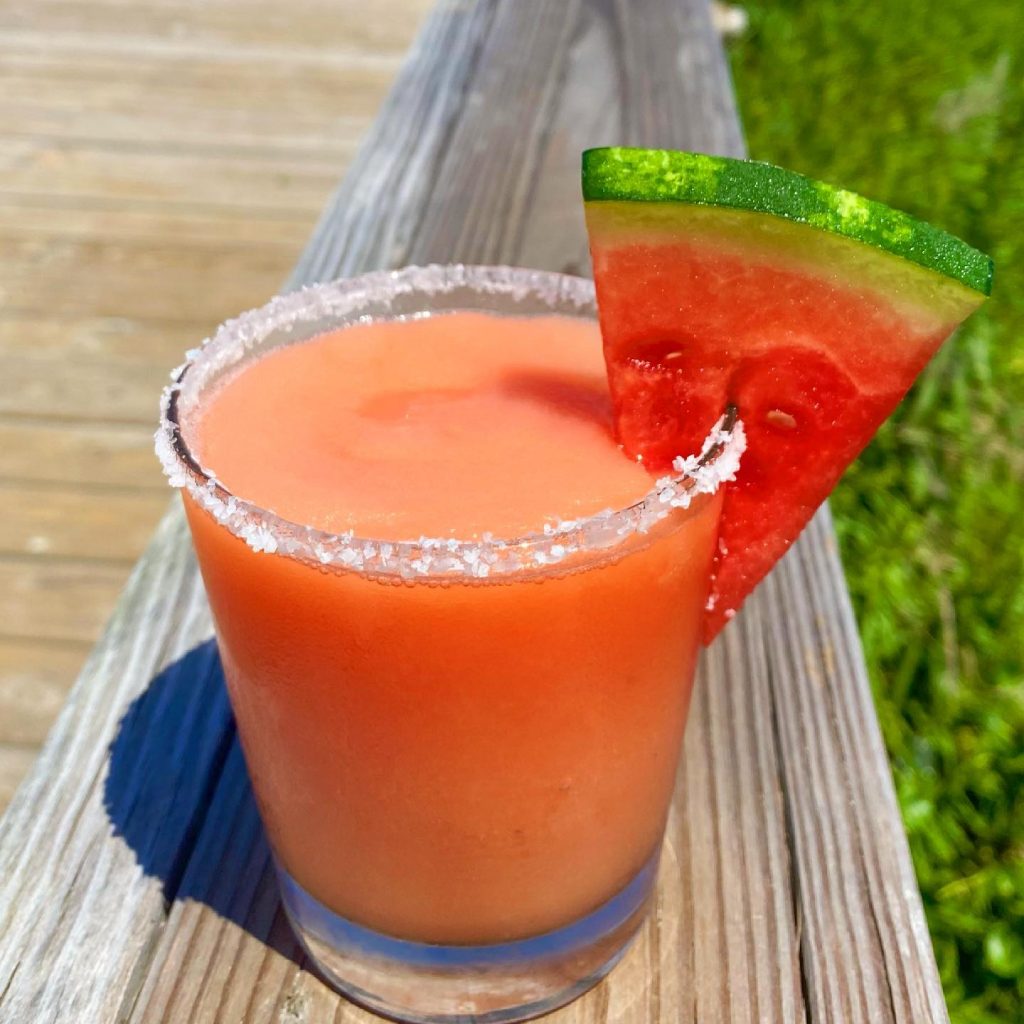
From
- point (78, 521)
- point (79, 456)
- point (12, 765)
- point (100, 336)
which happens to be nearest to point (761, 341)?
point (12, 765)

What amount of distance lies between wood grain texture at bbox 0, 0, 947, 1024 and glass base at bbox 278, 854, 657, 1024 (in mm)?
21

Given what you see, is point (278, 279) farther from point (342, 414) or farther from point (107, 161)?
point (342, 414)

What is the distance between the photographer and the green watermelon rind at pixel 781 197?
722mm

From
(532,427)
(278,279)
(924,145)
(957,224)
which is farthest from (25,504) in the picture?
(924,145)

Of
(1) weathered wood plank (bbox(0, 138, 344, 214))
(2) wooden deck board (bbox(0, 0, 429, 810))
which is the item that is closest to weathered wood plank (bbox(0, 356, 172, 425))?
(2) wooden deck board (bbox(0, 0, 429, 810))

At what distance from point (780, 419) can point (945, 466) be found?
190 cm

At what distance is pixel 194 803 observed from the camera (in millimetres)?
1077

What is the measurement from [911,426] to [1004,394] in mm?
335

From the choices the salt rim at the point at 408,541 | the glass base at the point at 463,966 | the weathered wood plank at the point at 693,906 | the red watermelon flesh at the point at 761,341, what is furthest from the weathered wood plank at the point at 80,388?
the red watermelon flesh at the point at 761,341

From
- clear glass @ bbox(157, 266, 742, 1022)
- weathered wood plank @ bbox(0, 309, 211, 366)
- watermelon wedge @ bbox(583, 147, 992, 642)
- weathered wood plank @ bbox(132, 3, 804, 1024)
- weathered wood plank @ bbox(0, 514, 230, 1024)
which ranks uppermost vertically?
watermelon wedge @ bbox(583, 147, 992, 642)

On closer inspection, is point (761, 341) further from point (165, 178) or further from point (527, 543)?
point (165, 178)

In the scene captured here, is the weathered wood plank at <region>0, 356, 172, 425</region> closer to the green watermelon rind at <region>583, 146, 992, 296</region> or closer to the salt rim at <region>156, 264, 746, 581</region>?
the salt rim at <region>156, 264, 746, 581</region>

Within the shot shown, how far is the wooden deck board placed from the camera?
7.64 ft

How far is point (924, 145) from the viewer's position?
3.66 meters
